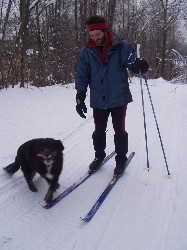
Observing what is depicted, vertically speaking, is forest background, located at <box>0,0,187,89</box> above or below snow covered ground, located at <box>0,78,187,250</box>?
above

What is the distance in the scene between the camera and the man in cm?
428

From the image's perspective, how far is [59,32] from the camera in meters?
17.5

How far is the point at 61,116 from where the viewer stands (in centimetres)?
837

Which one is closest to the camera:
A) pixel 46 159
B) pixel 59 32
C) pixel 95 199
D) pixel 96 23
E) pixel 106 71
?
pixel 46 159

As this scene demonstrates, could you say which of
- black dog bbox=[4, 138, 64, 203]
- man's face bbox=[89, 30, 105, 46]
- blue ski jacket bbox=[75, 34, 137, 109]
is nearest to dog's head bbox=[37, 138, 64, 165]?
black dog bbox=[4, 138, 64, 203]

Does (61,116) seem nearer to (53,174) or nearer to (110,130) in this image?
(110,130)

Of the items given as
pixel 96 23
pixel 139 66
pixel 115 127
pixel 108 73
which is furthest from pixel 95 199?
pixel 96 23

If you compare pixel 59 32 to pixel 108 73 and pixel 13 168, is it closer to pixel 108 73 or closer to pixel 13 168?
pixel 108 73

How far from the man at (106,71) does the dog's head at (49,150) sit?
86 cm

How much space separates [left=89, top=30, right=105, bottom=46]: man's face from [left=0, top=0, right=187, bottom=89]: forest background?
7247 millimetres

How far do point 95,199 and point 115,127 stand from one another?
111 cm

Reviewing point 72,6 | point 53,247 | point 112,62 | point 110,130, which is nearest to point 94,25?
point 112,62

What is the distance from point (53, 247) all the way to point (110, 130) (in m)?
4.42

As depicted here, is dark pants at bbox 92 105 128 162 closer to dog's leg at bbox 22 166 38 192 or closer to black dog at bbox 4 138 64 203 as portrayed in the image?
black dog at bbox 4 138 64 203
